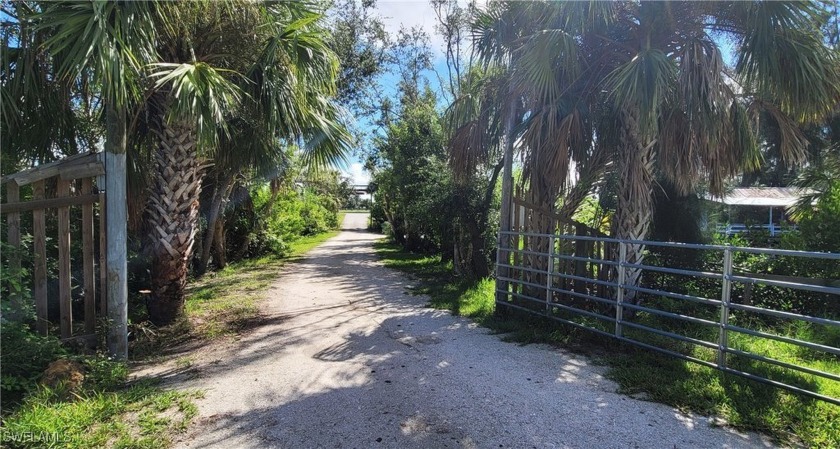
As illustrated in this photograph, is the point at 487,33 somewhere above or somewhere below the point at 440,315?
above

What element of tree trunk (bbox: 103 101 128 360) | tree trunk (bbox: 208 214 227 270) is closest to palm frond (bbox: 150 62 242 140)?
tree trunk (bbox: 103 101 128 360)

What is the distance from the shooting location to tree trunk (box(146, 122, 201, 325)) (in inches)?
256

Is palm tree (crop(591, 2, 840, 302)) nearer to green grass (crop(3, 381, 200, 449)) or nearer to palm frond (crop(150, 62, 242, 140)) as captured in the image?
palm frond (crop(150, 62, 242, 140))

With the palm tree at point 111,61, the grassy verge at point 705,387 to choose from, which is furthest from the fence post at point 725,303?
the palm tree at point 111,61

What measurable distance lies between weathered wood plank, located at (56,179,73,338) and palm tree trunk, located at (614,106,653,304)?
7092mm

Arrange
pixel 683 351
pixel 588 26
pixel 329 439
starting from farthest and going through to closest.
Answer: pixel 588 26 < pixel 683 351 < pixel 329 439

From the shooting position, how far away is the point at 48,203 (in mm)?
4934

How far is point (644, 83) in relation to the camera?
17.7 ft

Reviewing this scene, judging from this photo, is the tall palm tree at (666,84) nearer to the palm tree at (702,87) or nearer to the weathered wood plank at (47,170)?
the palm tree at (702,87)

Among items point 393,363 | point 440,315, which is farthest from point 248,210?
point 393,363

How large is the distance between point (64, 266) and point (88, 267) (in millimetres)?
231

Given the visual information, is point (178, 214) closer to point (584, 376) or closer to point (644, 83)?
point (584, 376)

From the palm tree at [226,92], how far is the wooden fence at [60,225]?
1.17 m

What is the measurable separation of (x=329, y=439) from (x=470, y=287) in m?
7.17
